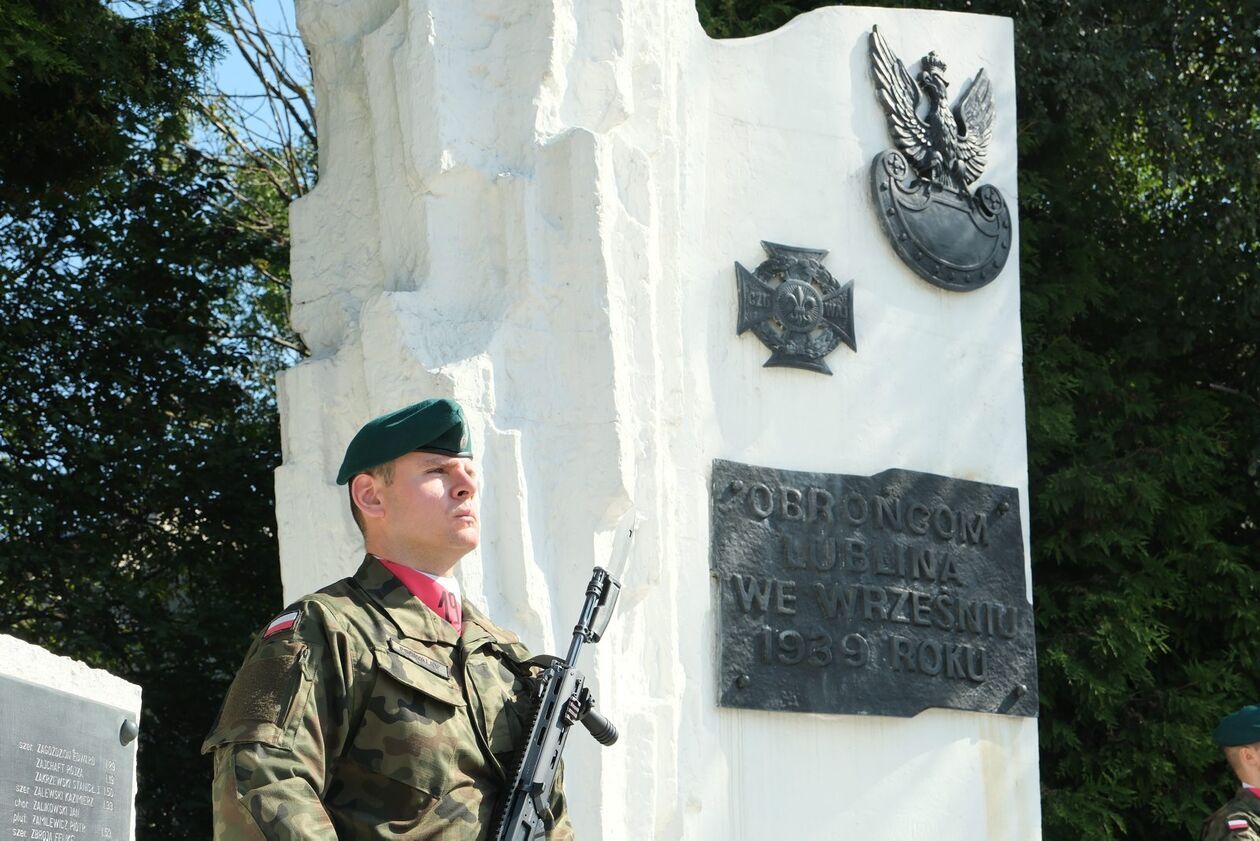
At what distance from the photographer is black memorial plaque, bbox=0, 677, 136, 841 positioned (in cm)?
357

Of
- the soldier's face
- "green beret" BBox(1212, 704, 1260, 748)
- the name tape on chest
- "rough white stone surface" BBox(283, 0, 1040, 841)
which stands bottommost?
the name tape on chest

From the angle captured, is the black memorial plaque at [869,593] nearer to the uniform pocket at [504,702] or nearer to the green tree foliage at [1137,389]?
the green tree foliage at [1137,389]

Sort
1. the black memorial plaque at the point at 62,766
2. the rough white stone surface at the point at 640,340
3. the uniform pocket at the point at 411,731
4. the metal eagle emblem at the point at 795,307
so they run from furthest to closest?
the metal eagle emblem at the point at 795,307
the rough white stone surface at the point at 640,340
the black memorial plaque at the point at 62,766
the uniform pocket at the point at 411,731

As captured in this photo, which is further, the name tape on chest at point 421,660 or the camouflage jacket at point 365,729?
the name tape on chest at point 421,660

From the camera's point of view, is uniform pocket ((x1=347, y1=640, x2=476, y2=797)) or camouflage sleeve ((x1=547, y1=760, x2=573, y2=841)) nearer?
uniform pocket ((x1=347, y1=640, x2=476, y2=797))

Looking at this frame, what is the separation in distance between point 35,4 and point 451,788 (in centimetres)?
555

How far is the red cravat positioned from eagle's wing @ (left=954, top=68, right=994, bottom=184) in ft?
14.4

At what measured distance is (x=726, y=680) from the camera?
578 centimetres

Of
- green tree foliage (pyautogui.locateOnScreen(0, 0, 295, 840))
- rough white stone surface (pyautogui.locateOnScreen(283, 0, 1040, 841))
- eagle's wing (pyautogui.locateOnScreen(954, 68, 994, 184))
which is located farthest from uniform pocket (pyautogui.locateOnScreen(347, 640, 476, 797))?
green tree foliage (pyautogui.locateOnScreen(0, 0, 295, 840))

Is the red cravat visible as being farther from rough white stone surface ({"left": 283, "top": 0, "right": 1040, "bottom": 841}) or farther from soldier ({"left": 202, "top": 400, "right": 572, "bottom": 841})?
rough white stone surface ({"left": 283, "top": 0, "right": 1040, "bottom": 841})

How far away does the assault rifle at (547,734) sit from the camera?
2.75m

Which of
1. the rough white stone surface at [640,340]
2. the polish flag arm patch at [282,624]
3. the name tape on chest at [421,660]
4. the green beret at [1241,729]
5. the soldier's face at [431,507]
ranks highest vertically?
the rough white stone surface at [640,340]

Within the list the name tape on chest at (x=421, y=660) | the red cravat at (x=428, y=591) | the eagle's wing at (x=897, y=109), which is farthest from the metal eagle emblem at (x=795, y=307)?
the name tape on chest at (x=421, y=660)

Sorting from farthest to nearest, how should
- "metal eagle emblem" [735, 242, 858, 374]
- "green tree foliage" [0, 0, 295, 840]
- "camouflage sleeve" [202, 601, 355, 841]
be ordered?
"green tree foliage" [0, 0, 295, 840] → "metal eagle emblem" [735, 242, 858, 374] → "camouflage sleeve" [202, 601, 355, 841]
